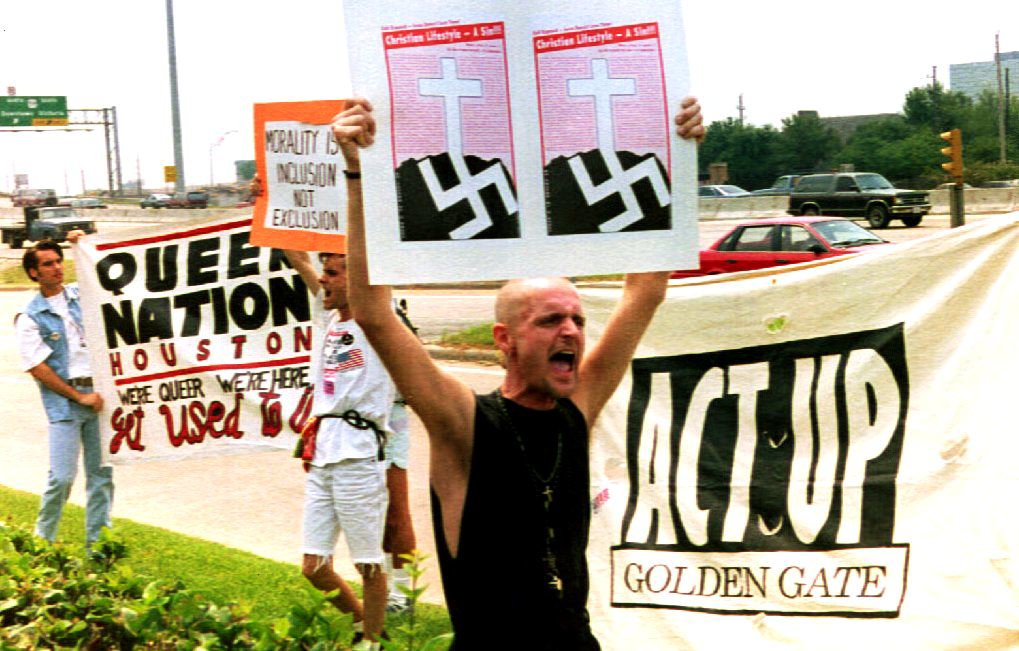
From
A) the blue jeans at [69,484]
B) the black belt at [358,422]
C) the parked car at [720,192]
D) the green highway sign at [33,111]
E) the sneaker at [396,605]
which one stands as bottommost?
the sneaker at [396,605]

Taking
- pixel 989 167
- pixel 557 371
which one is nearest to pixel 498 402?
pixel 557 371

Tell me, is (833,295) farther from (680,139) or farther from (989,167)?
(989,167)

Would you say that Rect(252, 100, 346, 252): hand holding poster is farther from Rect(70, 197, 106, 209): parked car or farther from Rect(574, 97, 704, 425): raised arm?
Rect(70, 197, 106, 209): parked car

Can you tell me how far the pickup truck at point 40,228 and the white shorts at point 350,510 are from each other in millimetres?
49024

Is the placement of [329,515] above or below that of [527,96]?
below

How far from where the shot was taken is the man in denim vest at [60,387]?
24.1 feet

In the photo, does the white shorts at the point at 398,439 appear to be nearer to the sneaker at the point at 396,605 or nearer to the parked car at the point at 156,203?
the sneaker at the point at 396,605

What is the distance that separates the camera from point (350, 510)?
5.57m

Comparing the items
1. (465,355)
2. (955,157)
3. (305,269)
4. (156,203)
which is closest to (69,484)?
(305,269)

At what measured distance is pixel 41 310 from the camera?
7488mm

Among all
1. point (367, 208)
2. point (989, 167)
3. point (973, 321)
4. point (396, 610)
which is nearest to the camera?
point (367, 208)

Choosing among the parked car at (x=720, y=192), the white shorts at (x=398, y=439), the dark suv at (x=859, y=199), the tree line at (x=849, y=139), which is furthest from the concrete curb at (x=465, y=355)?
the tree line at (x=849, y=139)

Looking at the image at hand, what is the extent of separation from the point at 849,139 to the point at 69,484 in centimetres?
8812

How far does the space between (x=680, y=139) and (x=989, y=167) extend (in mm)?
65187
